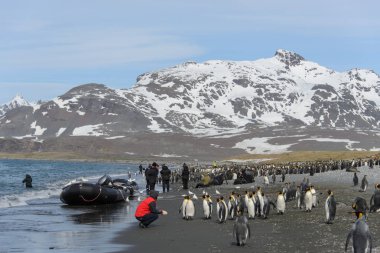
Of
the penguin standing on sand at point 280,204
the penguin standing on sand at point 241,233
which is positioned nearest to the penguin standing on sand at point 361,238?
the penguin standing on sand at point 241,233

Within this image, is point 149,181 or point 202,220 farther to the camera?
point 149,181

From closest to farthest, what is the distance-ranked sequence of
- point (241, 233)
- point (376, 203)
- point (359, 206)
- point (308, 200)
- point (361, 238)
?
point (361, 238), point (359, 206), point (241, 233), point (376, 203), point (308, 200)

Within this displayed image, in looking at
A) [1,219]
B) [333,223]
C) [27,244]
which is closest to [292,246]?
[333,223]

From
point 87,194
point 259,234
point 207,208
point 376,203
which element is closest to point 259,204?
point 207,208

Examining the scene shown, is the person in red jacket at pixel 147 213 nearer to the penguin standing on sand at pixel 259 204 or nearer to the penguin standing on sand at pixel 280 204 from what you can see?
the penguin standing on sand at pixel 259 204

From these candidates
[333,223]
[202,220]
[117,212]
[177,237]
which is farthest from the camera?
[117,212]

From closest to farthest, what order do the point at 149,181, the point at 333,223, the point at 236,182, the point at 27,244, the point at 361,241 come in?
1. the point at 361,241
2. the point at 27,244
3. the point at 333,223
4. the point at 149,181
5. the point at 236,182

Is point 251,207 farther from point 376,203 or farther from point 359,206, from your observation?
point 359,206

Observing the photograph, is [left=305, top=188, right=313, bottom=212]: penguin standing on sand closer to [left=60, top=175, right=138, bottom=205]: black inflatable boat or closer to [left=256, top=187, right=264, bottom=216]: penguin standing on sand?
[left=256, top=187, right=264, bottom=216]: penguin standing on sand

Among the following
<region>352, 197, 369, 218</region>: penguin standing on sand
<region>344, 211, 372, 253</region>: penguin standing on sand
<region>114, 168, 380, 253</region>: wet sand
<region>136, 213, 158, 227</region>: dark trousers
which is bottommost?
<region>114, 168, 380, 253</region>: wet sand

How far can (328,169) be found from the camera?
73562 millimetres

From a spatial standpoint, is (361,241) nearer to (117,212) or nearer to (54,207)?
(117,212)

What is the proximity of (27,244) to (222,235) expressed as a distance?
6210 millimetres

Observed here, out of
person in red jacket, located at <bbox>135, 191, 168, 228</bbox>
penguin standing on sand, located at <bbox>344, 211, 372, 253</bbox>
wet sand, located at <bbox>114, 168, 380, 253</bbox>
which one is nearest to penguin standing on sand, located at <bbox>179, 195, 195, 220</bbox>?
wet sand, located at <bbox>114, 168, 380, 253</bbox>
